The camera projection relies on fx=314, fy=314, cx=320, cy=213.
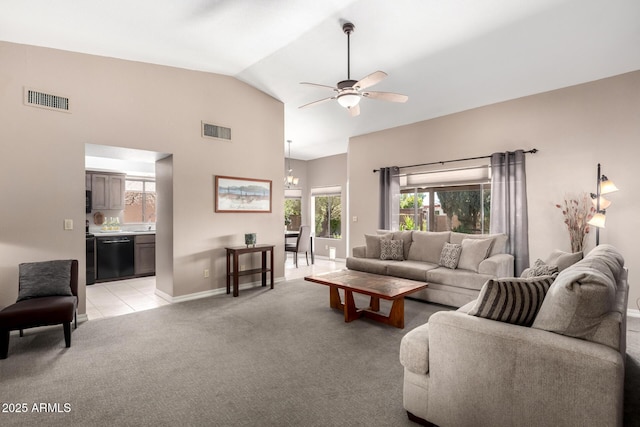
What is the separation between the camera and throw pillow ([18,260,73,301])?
3.11 m

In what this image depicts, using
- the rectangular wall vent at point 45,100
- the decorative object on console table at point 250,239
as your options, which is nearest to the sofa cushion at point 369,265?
the decorative object on console table at point 250,239

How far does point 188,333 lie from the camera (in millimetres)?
3322

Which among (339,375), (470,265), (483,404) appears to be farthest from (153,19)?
(470,265)

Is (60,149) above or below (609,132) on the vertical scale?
below

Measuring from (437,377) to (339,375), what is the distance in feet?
2.96

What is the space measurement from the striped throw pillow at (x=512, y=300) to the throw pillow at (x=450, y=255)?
8.96ft

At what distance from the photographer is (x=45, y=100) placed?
352cm

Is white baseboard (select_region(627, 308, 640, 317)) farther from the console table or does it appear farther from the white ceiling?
the console table

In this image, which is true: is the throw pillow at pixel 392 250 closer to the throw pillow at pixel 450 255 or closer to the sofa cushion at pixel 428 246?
the sofa cushion at pixel 428 246

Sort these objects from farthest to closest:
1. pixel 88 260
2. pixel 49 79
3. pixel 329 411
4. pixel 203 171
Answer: pixel 88 260, pixel 203 171, pixel 49 79, pixel 329 411

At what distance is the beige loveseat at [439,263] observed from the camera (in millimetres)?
4109

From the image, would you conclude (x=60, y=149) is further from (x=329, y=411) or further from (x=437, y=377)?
(x=437, y=377)

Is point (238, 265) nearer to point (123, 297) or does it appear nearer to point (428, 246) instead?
point (123, 297)

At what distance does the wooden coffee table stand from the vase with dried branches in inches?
87.7
